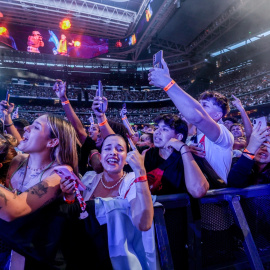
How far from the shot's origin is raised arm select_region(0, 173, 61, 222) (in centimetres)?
105

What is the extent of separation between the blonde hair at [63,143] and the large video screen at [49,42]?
15.6 m

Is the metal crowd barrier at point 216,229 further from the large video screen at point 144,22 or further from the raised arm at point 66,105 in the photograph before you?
the large video screen at point 144,22

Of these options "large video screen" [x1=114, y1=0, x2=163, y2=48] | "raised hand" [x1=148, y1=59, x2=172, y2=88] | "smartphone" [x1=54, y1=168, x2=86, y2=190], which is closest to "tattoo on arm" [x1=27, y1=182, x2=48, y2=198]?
"smartphone" [x1=54, y1=168, x2=86, y2=190]

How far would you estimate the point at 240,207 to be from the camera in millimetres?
1673

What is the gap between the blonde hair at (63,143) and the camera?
167 cm

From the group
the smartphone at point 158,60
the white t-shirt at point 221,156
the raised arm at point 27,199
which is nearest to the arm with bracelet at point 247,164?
the white t-shirt at point 221,156

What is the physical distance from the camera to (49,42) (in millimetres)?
14781

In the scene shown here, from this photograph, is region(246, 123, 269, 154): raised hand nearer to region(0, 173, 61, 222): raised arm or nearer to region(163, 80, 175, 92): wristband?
region(163, 80, 175, 92): wristband

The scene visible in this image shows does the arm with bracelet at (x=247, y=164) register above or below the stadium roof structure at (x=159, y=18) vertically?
below

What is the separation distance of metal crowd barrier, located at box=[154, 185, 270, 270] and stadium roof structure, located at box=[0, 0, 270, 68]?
11.4 m

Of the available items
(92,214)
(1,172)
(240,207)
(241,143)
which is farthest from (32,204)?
(241,143)

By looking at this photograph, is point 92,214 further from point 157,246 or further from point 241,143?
point 241,143

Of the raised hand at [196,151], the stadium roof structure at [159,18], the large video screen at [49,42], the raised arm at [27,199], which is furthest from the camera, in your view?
the large video screen at [49,42]

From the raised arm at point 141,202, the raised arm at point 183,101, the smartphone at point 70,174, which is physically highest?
the raised arm at point 183,101
